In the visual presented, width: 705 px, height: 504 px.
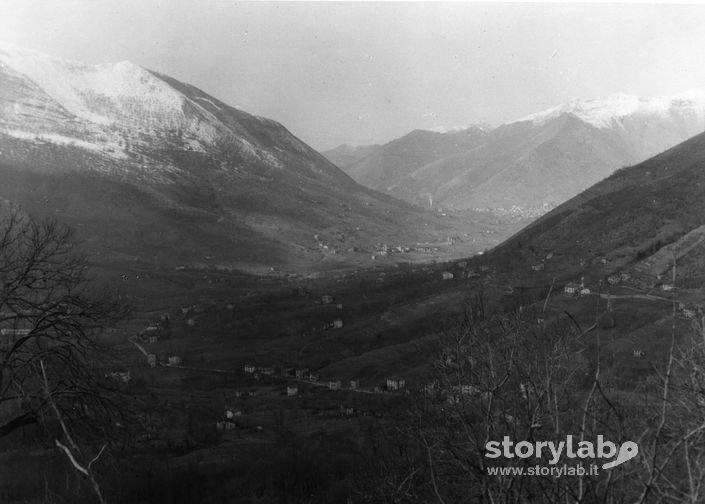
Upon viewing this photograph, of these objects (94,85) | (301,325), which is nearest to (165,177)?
(94,85)

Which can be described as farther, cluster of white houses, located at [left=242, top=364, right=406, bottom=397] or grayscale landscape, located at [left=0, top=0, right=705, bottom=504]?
cluster of white houses, located at [left=242, top=364, right=406, bottom=397]

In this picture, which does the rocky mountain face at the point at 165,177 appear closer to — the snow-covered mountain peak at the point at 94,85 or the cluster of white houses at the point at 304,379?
the snow-covered mountain peak at the point at 94,85

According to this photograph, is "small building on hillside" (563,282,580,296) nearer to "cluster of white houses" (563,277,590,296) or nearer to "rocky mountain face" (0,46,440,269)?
"cluster of white houses" (563,277,590,296)

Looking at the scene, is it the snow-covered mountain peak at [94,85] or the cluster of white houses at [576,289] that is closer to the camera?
the cluster of white houses at [576,289]

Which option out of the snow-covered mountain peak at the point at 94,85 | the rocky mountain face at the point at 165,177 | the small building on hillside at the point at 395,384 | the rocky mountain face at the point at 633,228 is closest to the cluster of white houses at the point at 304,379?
the small building on hillside at the point at 395,384

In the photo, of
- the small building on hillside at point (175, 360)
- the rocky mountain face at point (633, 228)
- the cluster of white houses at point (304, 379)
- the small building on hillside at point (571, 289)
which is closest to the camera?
the cluster of white houses at point (304, 379)

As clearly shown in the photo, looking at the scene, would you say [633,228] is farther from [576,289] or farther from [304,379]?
[304,379]

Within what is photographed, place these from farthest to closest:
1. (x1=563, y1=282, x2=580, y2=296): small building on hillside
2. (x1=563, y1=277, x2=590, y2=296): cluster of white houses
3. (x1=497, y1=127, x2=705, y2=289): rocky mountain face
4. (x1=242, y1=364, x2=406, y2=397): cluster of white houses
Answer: (x1=497, y1=127, x2=705, y2=289): rocky mountain face, (x1=563, y1=282, x2=580, y2=296): small building on hillside, (x1=563, y1=277, x2=590, y2=296): cluster of white houses, (x1=242, y1=364, x2=406, y2=397): cluster of white houses

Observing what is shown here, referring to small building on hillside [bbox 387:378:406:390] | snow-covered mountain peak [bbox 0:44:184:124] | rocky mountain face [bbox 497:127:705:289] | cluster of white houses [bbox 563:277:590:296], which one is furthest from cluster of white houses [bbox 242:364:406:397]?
snow-covered mountain peak [bbox 0:44:184:124]

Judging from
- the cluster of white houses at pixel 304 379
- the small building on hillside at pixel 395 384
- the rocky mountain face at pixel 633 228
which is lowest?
the cluster of white houses at pixel 304 379
